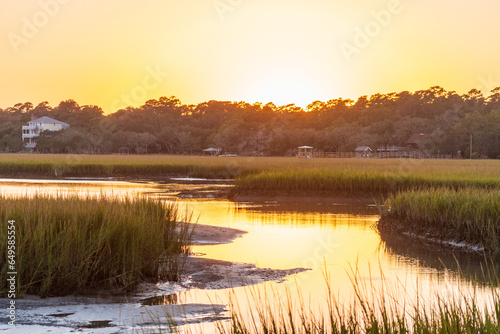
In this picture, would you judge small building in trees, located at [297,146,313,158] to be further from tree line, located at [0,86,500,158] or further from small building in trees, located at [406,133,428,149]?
small building in trees, located at [406,133,428,149]

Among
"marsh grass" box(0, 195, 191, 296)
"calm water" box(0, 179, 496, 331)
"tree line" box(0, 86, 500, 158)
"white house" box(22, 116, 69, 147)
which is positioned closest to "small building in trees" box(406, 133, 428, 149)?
"tree line" box(0, 86, 500, 158)

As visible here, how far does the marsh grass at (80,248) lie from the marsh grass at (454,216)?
7.78 meters

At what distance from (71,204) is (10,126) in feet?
394

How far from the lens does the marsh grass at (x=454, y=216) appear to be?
14594 millimetres

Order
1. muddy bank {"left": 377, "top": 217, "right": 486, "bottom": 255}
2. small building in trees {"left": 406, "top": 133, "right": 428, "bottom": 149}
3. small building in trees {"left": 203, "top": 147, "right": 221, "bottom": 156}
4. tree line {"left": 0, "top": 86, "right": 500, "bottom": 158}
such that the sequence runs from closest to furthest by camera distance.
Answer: muddy bank {"left": 377, "top": 217, "right": 486, "bottom": 255}
tree line {"left": 0, "top": 86, "right": 500, "bottom": 158}
small building in trees {"left": 406, "top": 133, "right": 428, "bottom": 149}
small building in trees {"left": 203, "top": 147, "right": 221, "bottom": 156}

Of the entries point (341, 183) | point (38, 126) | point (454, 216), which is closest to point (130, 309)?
point (454, 216)

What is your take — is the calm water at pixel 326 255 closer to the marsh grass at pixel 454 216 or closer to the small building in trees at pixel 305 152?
the marsh grass at pixel 454 216

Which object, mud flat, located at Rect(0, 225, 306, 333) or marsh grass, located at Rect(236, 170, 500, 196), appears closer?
mud flat, located at Rect(0, 225, 306, 333)

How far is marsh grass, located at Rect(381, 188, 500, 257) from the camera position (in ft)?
47.9

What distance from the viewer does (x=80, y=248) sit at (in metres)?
9.65

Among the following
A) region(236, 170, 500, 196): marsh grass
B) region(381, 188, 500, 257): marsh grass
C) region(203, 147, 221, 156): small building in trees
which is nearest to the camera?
region(381, 188, 500, 257): marsh grass

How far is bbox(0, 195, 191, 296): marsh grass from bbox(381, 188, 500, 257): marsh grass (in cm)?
778

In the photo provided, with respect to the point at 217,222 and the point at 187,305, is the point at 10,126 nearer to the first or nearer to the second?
the point at 217,222

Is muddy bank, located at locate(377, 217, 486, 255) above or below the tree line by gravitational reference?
below
